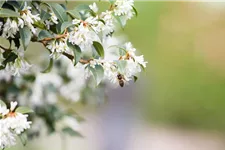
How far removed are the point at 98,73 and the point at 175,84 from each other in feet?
7.95

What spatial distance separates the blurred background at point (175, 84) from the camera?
2.75m

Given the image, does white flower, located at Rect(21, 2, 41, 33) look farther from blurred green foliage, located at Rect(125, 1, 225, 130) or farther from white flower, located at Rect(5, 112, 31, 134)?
blurred green foliage, located at Rect(125, 1, 225, 130)

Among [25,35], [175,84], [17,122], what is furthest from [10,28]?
[175,84]

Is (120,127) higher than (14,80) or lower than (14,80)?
higher

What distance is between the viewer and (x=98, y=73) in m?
0.75

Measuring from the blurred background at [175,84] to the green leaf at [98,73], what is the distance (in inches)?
74.8

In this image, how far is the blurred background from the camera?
2748mm

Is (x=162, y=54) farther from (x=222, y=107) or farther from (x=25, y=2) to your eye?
(x=25, y=2)

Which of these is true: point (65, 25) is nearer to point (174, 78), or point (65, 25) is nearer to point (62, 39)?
point (62, 39)

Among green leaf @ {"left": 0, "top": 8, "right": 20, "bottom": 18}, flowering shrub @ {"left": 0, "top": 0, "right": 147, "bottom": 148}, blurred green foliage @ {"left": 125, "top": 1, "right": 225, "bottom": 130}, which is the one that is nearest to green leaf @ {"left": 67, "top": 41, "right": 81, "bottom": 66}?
flowering shrub @ {"left": 0, "top": 0, "right": 147, "bottom": 148}

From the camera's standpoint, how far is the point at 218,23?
318 centimetres

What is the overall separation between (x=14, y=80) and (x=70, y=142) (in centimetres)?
106

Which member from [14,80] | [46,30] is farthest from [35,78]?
[46,30]

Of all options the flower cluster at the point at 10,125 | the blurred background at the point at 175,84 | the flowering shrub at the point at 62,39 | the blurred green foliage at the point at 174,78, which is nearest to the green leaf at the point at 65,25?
the flowering shrub at the point at 62,39
